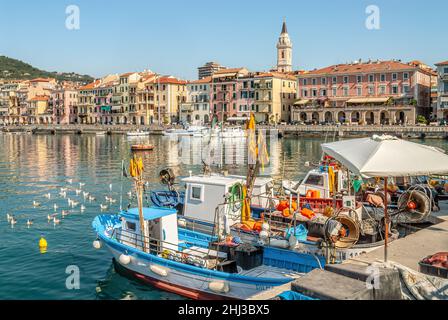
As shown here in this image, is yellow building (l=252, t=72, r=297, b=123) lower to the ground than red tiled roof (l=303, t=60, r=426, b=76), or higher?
lower

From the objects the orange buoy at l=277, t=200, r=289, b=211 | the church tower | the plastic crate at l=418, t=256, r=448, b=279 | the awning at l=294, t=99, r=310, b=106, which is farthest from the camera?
the church tower

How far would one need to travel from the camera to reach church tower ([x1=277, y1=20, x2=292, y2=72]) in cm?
13888

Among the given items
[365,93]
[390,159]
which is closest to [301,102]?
[365,93]

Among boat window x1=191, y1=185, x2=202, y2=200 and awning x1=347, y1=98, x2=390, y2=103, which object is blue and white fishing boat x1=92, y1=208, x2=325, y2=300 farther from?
awning x1=347, y1=98, x2=390, y2=103

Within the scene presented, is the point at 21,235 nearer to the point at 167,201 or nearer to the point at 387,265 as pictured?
the point at 167,201

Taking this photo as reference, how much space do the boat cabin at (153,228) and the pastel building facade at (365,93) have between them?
73.7 m

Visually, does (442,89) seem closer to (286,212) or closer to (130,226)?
(286,212)

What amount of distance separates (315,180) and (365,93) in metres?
72.9

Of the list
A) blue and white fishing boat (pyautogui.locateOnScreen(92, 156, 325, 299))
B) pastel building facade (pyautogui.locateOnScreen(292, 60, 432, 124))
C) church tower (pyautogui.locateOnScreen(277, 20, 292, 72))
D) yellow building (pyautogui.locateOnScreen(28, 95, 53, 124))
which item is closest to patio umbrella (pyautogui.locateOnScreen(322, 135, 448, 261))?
blue and white fishing boat (pyautogui.locateOnScreen(92, 156, 325, 299))

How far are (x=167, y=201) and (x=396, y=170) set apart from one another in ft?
41.6

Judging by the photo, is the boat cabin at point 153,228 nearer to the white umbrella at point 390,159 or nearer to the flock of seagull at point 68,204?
the white umbrella at point 390,159

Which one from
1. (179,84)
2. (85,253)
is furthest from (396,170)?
(179,84)

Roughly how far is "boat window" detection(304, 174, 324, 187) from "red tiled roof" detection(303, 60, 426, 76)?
70542 mm

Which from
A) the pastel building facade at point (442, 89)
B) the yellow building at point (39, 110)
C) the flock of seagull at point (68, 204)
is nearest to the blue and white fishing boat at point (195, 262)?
the flock of seagull at point (68, 204)
